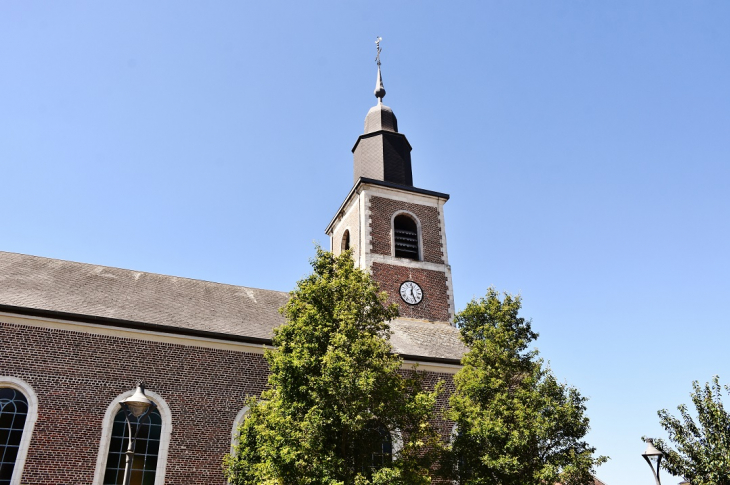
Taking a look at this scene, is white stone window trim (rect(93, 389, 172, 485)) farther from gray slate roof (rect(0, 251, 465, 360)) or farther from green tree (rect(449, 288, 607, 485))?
green tree (rect(449, 288, 607, 485))

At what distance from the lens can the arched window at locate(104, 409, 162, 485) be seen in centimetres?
1205

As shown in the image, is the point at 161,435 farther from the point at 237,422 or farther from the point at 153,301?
the point at 153,301

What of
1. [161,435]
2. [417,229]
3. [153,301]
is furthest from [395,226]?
[161,435]

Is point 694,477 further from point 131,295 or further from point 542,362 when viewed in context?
point 131,295

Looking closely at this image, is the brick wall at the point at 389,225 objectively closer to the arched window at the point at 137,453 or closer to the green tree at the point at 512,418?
the green tree at the point at 512,418

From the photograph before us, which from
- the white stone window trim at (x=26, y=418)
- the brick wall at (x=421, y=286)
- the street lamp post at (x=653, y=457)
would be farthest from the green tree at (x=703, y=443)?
the white stone window trim at (x=26, y=418)

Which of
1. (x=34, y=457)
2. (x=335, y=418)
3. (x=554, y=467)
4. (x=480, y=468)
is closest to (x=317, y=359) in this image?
(x=335, y=418)

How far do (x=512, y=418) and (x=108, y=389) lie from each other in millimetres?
9194

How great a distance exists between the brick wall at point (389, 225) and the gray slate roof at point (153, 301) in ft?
13.1

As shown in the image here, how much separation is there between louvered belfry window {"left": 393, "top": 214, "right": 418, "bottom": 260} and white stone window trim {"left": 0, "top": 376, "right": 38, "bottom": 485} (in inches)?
512

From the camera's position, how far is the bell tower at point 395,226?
20.6m

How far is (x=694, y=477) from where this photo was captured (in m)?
12.4

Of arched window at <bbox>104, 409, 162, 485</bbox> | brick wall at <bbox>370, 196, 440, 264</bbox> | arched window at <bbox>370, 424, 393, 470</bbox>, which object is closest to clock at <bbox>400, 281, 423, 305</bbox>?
brick wall at <bbox>370, 196, 440, 264</bbox>

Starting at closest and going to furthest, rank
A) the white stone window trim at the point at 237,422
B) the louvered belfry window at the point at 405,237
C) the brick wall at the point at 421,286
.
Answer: the white stone window trim at the point at 237,422
the brick wall at the point at 421,286
the louvered belfry window at the point at 405,237
